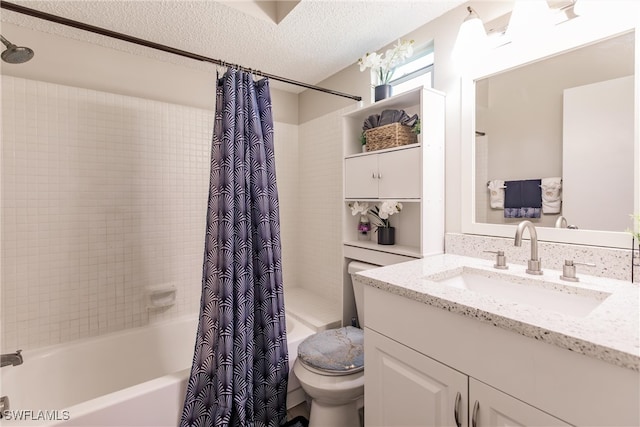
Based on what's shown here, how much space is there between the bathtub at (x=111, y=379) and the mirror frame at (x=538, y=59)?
1279mm

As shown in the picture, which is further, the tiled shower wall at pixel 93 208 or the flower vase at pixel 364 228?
the flower vase at pixel 364 228

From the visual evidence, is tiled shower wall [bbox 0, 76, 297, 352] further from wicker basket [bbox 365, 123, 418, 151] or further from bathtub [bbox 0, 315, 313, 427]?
wicker basket [bbox 365, 123, 418, 151]

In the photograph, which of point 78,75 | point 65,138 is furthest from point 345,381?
point 78,75

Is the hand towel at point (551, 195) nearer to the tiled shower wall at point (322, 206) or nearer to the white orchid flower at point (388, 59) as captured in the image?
the white orchid flower at point (388, 59)

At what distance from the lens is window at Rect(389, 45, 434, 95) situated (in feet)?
6.03

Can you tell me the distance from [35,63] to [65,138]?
1.48 ft

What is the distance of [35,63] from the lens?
181 centimetres

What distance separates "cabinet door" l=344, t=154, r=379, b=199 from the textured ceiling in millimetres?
765

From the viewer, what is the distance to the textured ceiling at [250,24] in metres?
1.60

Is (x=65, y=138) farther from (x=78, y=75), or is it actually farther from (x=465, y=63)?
(x=465, y=63)

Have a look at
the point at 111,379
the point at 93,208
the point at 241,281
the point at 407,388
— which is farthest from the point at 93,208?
the point at 407,388

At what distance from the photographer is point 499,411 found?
79 cm

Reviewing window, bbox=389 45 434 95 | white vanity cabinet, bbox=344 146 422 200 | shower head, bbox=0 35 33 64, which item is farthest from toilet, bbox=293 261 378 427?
shower head, bbox=0 35 33 64

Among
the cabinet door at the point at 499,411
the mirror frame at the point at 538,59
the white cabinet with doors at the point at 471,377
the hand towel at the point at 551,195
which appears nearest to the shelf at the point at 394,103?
the mirror frame at the point at 538,59
